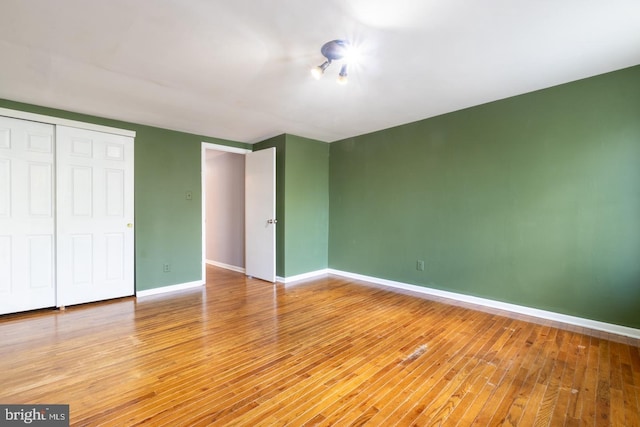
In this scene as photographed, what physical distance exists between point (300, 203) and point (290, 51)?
9.20 feet

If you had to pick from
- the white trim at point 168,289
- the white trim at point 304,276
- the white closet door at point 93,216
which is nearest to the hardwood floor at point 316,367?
the white closet door at point 93,216

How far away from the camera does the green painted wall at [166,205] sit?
3936mm

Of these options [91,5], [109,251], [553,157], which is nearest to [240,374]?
[91,5]

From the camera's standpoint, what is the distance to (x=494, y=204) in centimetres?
336

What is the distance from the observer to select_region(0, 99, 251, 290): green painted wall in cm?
394

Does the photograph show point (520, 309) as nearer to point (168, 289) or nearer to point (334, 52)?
point (334, 52)

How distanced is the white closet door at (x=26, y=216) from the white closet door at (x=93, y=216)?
0.10 m

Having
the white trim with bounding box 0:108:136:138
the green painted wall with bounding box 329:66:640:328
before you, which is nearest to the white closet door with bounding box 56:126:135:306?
the white trim with bounding box 0:108:136:138

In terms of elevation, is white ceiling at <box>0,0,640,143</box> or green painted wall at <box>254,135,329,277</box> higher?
white ceiling at <box>0,0,640,143</box>

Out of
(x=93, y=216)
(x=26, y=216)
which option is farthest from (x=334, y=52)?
(x=26, y=216)

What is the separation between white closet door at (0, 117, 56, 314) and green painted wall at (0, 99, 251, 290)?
2.23 ft

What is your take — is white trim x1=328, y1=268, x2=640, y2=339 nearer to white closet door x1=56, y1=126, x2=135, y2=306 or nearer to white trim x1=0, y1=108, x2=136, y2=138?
white closet door x1=56, y1=126, x2=135, y2=306

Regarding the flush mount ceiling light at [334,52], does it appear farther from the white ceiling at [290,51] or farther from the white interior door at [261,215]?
the white interior door at [261,215]

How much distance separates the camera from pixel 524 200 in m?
3.14
